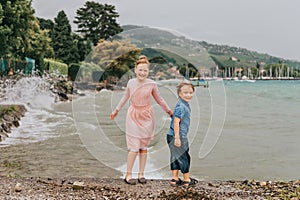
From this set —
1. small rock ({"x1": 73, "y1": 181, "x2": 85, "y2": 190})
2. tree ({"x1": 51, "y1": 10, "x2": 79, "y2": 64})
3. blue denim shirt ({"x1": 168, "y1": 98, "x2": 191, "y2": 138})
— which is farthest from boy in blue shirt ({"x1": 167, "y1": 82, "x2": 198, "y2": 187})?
tree ({"x1": 51, "y1": 10, "x2": 79, "y2": 64})

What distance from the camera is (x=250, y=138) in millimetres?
13633

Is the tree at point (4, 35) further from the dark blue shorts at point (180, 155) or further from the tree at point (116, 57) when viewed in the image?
the dark blue shorts at point (180, 155)

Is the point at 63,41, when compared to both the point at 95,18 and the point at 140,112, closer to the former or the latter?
the point at 95,18

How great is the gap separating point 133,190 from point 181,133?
926mm

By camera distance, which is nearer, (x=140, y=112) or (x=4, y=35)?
(x=140, y=112)

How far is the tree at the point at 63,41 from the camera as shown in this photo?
4897cm

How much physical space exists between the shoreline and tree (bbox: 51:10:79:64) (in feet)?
145

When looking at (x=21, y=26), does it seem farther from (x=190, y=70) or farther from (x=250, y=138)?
(x=190, y=70)

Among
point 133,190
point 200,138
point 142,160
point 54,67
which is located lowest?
point 133,190

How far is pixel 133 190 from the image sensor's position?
5113 mm

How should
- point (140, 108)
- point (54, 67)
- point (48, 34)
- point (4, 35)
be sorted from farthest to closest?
point (48, 34) < point (54, 67) < point (4, 35) < point (140, 108)

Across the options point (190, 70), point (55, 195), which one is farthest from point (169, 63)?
point (55, 195)

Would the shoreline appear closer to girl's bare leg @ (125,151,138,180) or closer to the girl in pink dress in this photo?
girl's bare leg @ (125,151,138,180)

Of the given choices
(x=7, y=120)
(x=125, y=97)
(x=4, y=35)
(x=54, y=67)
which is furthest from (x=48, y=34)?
(x=125, y=97)
